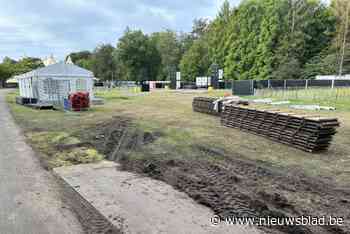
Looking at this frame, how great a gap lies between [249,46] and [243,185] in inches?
1903

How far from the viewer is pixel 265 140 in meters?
→ 7.65

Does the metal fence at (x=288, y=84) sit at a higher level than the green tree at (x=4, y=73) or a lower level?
lower

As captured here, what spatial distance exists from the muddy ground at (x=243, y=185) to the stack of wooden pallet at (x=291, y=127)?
70.6 inches

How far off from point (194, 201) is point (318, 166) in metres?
3.28

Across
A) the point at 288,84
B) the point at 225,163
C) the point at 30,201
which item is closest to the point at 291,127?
the point at 225,163

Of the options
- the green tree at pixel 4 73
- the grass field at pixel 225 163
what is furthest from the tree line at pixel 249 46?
the grass field at pixel 225 163

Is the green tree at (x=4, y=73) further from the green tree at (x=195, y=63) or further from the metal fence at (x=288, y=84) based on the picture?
the metal fence at (x=288, y=84)

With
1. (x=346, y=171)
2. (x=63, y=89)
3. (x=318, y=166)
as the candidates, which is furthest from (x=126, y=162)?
(x=63, y=89)

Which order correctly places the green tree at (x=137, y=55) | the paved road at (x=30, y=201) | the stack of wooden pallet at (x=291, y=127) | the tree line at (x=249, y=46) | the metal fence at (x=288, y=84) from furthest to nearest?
the green tree at (x=137, y=55)
the tree line at (x=249, y=46)
the metal fence at (x=288, y=84)
the stack of wooden pallet at (x=291, y=127)
the paved road at (x=30, y=201)

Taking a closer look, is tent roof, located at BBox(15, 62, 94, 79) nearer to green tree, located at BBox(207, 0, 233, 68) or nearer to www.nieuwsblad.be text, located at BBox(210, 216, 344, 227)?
www.nieuwsblad.be text, located at BBox(210, 216, 344, 227)

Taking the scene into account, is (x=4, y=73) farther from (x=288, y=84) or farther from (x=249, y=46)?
(x=288, y=84)

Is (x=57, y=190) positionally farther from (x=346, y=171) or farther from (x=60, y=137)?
(x=346, y=171)

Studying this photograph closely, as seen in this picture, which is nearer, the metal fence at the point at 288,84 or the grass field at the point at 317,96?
the grass field at the point at 317,96

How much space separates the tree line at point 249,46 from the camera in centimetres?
3950
